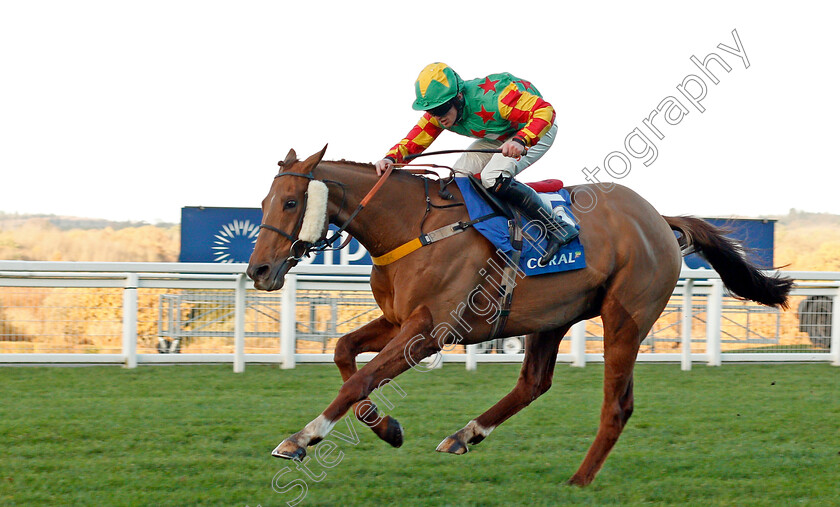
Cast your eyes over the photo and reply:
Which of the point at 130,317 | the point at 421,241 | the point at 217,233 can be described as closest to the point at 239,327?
the point at 130,317

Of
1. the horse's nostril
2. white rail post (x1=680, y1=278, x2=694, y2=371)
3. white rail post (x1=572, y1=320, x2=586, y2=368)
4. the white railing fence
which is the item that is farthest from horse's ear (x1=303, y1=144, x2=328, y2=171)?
white rail post (x1=680, y1=278, x2=694, y2=371)

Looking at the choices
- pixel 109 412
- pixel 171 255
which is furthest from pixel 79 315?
pixel 171 255

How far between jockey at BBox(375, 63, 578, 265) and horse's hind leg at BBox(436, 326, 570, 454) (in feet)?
2.36

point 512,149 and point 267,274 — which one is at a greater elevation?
point 512,149

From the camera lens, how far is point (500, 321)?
3.99 m

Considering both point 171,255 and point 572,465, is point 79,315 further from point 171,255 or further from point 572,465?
point 171,255

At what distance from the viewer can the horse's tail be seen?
198 inches

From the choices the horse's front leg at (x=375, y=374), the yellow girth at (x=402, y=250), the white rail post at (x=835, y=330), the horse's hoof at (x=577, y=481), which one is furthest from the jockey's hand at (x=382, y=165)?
the white rail post at (x=835, y=330)

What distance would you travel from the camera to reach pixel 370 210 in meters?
3.84

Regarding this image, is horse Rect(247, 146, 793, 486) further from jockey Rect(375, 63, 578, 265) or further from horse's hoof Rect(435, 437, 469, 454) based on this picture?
jockey Rect(375, 63, 578, 265)

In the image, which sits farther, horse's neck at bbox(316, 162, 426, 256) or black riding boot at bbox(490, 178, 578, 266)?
black riding boot at bbox(490, 178, 578, 266)

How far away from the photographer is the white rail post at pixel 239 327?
302 inches

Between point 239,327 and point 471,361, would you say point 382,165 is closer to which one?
point 239,327

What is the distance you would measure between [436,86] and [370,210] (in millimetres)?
658
